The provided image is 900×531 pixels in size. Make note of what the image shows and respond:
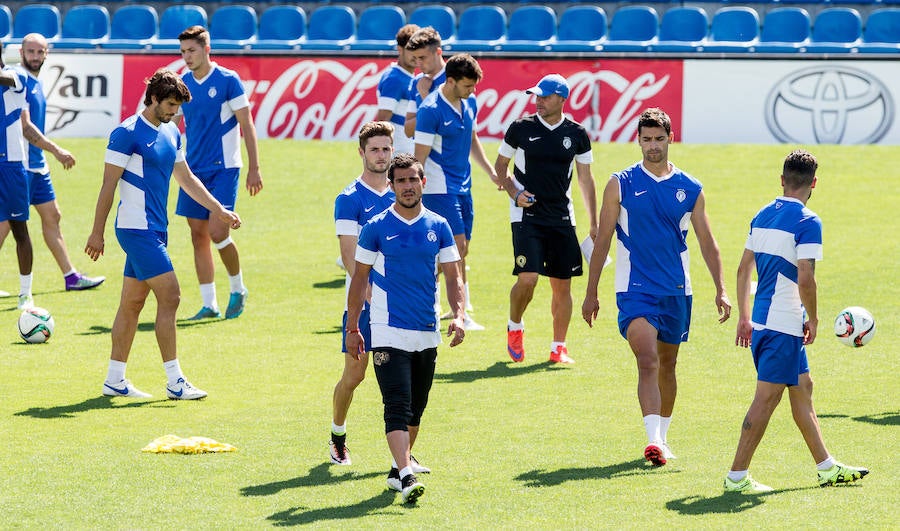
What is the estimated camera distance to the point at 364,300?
828 cm

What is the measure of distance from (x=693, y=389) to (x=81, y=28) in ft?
54.5

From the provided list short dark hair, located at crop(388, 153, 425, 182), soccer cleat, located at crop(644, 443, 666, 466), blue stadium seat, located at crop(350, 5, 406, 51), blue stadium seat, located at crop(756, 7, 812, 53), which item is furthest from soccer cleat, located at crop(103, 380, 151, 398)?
blue stadium seat, located at crop(756, 7, 812, 53)

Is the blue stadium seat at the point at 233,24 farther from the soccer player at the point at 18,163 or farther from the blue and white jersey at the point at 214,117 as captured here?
the blue and white jersey at the point at 214,117

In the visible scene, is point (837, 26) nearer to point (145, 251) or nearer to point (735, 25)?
point (735, 25)

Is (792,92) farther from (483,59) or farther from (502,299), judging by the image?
(502,299)

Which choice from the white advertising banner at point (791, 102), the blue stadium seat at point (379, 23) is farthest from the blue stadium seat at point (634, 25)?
the blue stadium seat at point (379, 23)

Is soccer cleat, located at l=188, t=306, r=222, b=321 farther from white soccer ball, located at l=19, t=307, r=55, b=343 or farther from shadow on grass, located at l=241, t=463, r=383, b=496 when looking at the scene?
shadow on grass, located at l=241, t=463, r=383, b=496

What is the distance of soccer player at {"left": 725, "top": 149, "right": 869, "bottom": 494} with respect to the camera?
7.84m

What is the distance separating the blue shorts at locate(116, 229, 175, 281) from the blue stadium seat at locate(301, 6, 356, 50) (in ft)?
45.1

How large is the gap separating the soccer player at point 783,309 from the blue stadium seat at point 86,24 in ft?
59.8

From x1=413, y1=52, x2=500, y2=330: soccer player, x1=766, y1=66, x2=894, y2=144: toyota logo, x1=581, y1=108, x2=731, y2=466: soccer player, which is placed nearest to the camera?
x1=581, y1=108, x2=731, y2=466: soccer player

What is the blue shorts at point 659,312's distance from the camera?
28.8 ft

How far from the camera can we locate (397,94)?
14.2m

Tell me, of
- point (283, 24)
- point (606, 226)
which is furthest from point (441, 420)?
point (283, 24)
